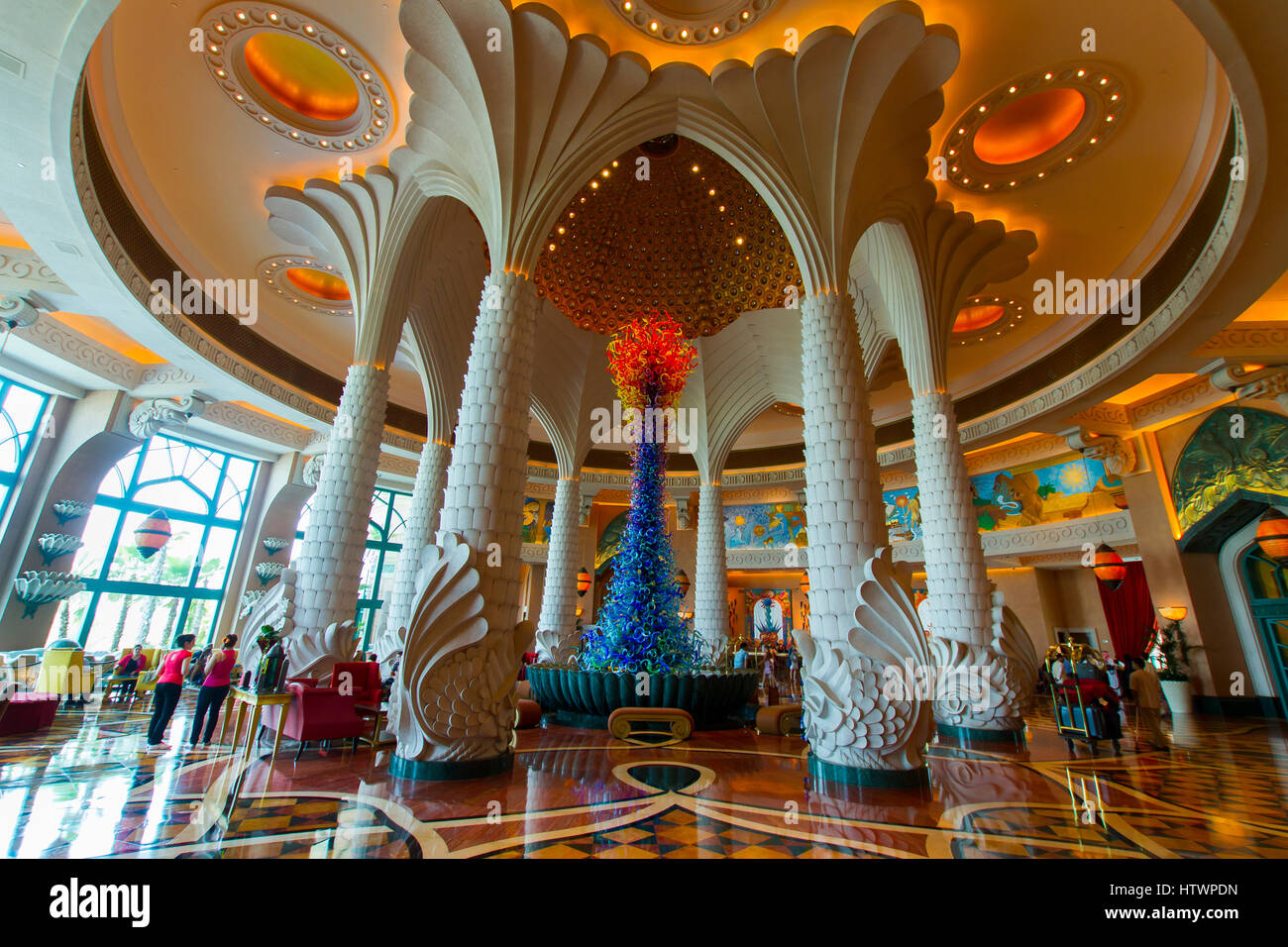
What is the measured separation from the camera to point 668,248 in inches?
464

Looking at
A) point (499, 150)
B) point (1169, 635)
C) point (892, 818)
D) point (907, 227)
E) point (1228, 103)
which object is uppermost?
point (1228, 103)

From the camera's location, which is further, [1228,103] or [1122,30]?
[1228,103]

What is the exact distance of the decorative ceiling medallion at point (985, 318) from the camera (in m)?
10.6

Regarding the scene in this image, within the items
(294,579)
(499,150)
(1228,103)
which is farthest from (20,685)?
(1228,103)

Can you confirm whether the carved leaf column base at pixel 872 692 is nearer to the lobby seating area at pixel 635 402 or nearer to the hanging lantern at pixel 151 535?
the lobby seating area at pixel 635 402

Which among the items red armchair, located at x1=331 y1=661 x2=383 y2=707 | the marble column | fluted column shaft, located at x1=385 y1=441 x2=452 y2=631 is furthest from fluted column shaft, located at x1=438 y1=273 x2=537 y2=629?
fluted column shaft, located at x1=385 y1=441 x2=452 y2=631

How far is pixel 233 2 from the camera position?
576 centimetres

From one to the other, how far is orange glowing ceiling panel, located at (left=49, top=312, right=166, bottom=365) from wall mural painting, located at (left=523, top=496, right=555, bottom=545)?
9588mm

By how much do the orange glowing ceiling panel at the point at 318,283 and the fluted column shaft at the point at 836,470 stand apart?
9074mm

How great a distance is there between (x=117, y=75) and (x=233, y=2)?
1.95 meters

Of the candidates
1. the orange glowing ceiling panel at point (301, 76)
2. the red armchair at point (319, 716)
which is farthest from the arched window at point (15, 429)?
the red armchair at point (319, 716)

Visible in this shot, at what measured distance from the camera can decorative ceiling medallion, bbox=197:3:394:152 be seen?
5980 millimetres

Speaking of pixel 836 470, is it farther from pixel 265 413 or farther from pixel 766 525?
pixel 265 413
